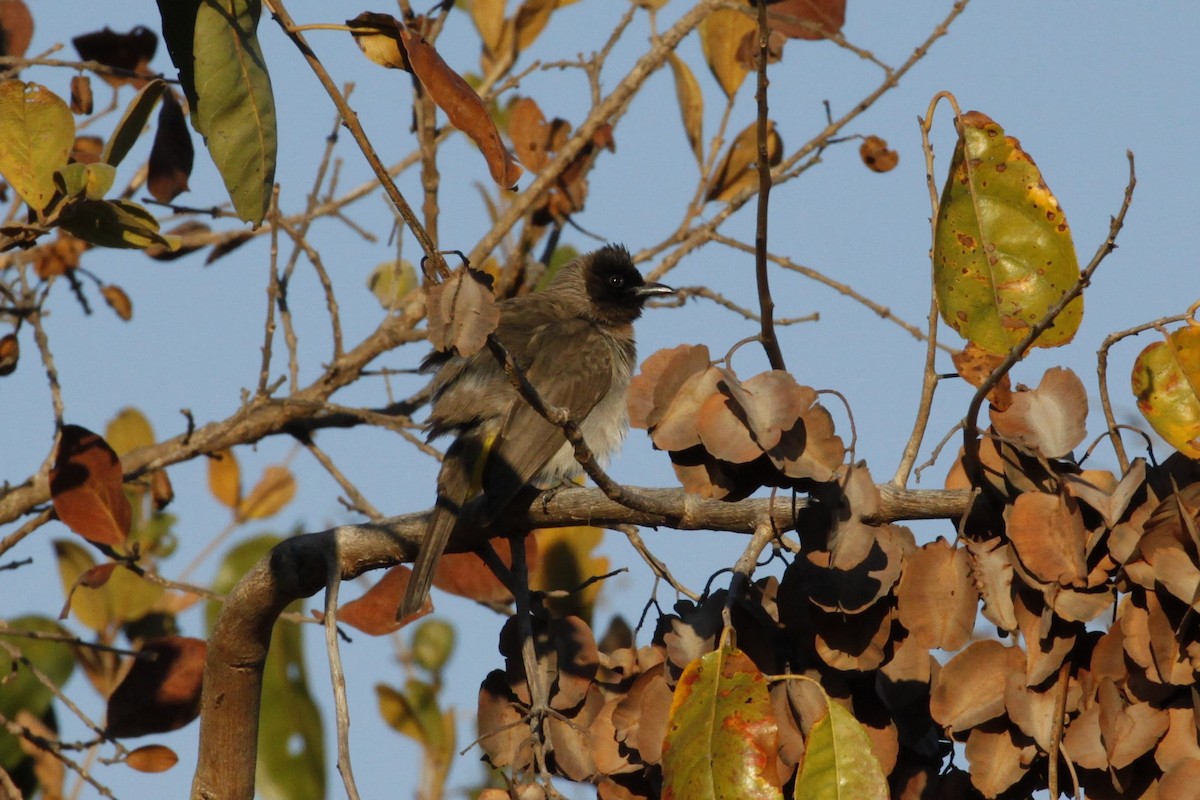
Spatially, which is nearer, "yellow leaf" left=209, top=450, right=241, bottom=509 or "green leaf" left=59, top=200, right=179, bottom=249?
"green leaf" left=59, top=200, right=179, bottom=249

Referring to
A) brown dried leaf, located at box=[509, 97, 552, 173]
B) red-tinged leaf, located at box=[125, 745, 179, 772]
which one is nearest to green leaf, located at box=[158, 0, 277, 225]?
red-tinged leaf, located at box=[125, 745, 179, 772]

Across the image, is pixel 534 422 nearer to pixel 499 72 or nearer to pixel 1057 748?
pixel 499 72

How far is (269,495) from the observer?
5.40 meters

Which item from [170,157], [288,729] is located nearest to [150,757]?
[288,729]

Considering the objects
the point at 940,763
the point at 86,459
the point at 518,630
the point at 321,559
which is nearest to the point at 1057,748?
the point at 940,763

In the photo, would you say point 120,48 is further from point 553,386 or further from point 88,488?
point 553,386

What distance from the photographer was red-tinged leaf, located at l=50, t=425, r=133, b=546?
3.70 m

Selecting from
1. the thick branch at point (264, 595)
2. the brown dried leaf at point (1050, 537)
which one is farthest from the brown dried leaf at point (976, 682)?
the thick branch at point (264, 595)

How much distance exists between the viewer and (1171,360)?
2.27 meters

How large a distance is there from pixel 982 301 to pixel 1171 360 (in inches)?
12.8

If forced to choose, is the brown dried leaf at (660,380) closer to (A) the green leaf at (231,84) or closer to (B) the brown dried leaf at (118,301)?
(A) the green leaf at (231,84)

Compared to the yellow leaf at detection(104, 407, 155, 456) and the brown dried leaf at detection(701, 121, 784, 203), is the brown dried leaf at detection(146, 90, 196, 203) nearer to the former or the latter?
the yellow leaf at detection(104, 407, 155, 456)

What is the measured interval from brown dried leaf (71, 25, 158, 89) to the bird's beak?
7.05ft

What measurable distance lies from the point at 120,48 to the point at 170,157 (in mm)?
931
